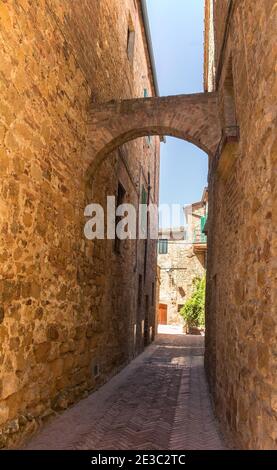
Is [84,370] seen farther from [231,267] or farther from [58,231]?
[231,267]

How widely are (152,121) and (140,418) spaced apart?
160 inches

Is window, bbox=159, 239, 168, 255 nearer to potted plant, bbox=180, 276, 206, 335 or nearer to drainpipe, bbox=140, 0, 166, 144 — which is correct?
potted plant, bbox=180, 276, 206, 335

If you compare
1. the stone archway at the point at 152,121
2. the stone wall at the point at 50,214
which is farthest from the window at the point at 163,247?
the stone archway at the point at 152,121

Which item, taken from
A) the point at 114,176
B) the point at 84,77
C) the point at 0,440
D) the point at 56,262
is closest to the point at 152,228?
the point at 114,176

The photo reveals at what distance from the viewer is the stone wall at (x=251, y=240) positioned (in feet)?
7.80

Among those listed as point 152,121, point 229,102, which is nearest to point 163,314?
point 152,121

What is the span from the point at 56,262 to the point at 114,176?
333cm

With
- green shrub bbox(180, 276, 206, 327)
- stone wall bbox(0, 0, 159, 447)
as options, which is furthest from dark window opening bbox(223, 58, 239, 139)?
green shrub bbox(180, 276, 206, 327)

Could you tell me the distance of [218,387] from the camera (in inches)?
182

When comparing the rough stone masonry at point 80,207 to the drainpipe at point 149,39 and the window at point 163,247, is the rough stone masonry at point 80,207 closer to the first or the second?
the drainpipe at point 149,39

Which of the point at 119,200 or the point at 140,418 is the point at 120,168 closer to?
the point at 119,200

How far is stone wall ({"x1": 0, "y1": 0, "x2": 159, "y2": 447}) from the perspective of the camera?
334cm

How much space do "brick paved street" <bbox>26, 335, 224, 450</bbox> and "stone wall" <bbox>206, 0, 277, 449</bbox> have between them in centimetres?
47

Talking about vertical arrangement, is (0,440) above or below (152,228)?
below
